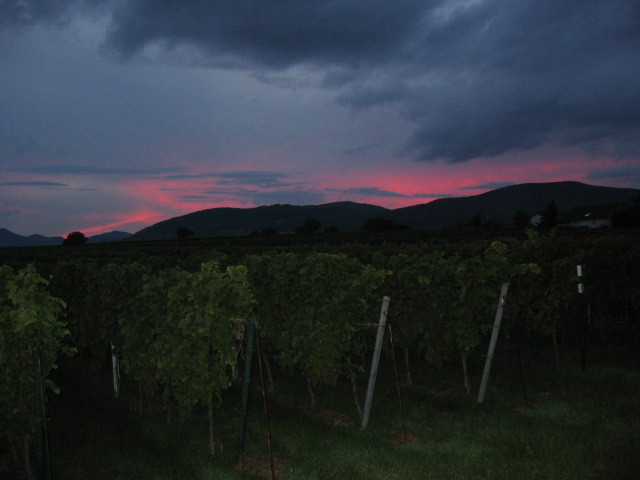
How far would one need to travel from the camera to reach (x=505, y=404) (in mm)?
9148

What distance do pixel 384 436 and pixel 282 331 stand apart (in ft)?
11.6

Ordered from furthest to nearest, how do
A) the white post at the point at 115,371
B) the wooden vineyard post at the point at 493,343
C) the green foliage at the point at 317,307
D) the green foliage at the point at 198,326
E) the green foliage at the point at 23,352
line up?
1. the white post at the point at 115,371
2. the wooden vineyard post at the point at 493,343
3. the green foliage at the point at 317,307
4. the green foliage at the point at 198,326
5. the green foliage at the point at 23,352

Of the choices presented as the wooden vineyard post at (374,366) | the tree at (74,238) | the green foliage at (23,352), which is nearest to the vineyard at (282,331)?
the green foliage at (23,352)


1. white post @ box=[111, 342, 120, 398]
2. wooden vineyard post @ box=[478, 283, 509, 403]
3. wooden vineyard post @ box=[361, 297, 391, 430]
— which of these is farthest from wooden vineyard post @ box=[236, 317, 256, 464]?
wooden vineyard post @ box=[478, 283, 509, 403]

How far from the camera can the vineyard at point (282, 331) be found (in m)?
6.35

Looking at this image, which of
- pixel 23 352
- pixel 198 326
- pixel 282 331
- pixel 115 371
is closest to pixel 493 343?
pixel 282 331

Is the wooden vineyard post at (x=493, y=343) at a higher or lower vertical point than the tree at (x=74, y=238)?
lower

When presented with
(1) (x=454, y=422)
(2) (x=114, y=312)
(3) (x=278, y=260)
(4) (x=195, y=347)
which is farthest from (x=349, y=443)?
(2) (x=114, y=312)

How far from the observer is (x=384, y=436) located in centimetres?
760

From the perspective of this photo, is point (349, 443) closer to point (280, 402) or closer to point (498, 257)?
point (280, 402)

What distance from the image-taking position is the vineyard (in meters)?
6.35

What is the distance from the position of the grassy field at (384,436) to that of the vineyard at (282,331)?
4.3 inches

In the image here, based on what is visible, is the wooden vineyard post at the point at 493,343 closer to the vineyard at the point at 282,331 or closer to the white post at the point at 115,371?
the vineyard at the point at 282,331

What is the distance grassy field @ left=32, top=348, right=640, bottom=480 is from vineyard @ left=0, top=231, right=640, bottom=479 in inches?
4.3
